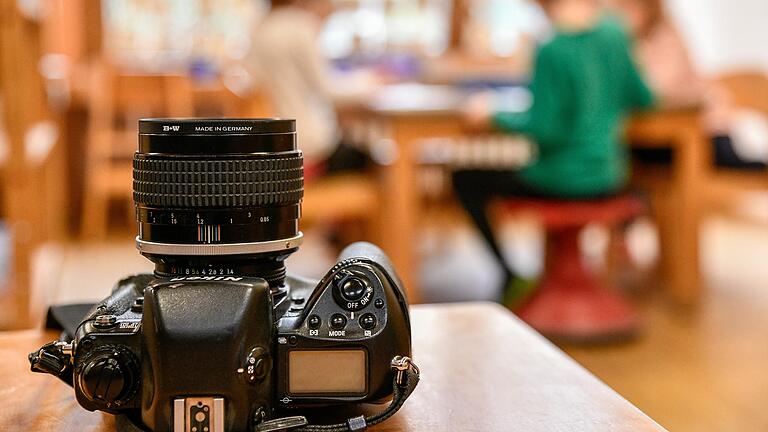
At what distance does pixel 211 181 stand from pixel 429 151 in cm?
431

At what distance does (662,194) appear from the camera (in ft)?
10.2

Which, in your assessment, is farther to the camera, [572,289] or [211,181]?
[572,289]

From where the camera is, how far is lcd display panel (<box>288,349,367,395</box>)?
68 cm

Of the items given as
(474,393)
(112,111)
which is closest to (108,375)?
(474,393)

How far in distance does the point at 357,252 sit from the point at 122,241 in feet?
12.4

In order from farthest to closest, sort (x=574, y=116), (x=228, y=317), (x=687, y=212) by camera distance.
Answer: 1. (x=687, y=212)
2. (x=574, y=116)
3. (x=228, y=317)

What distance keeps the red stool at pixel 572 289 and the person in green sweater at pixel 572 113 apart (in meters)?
0.06

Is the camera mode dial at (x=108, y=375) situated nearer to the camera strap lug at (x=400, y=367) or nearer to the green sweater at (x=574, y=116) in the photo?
the camera strap lug at (x=400, y=367)

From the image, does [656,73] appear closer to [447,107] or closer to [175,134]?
[447,107]

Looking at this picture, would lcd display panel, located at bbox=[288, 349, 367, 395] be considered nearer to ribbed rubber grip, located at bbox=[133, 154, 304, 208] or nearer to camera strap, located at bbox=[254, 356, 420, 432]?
camera strap, located at bbox=[254, 356, 420, 432]

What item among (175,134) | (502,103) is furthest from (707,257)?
(175,134)

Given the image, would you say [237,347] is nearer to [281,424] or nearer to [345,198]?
[281,424]

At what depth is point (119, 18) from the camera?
5.02 metres

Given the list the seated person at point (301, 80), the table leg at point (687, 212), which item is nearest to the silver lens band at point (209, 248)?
the seated person at point (301, 80)
